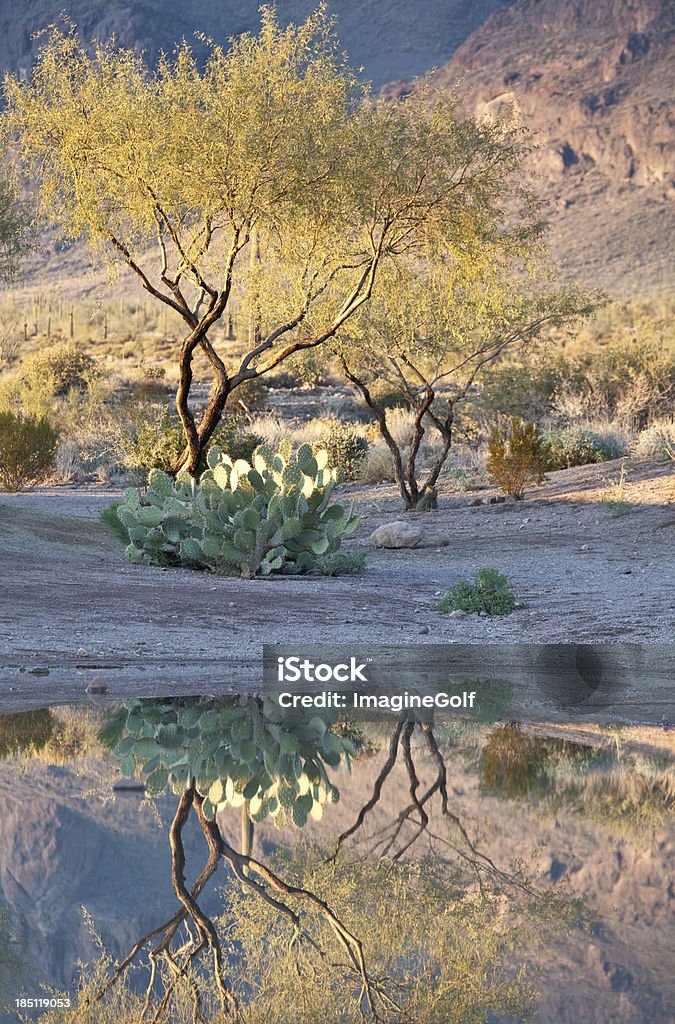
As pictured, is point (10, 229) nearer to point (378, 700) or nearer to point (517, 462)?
point (517, 462)

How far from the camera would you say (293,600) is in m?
13.1

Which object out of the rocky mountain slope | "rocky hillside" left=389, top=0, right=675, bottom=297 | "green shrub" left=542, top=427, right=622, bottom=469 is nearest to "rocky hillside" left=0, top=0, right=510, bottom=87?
the rocky mountain slope


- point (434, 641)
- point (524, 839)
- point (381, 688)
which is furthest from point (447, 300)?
point (524, 839)

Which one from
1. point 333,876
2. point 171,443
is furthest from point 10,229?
point 333,876

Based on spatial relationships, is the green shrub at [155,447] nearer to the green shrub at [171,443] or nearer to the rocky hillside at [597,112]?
the green shrub at [171,443]

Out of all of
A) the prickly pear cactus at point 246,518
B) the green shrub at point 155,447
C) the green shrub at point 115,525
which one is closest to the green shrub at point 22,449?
the green shrub at point 155,447

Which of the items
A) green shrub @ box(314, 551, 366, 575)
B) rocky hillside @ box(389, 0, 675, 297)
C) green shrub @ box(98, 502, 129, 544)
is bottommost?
green shrub @ box(314, 551, 366, 575)

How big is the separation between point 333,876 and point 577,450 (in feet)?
76.3

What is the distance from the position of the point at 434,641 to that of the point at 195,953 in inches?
291

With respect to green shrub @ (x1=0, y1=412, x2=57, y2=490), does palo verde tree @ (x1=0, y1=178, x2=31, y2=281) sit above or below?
above

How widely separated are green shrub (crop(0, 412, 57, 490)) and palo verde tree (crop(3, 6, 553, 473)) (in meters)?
6.14

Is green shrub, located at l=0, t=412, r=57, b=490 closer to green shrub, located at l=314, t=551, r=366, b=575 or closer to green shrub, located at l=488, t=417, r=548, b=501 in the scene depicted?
green shrub, located at l=488, t=417, r=548, b=501

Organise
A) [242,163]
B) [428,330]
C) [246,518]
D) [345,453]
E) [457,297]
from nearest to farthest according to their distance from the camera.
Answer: [246,518] < [242,163] < [428,330] < [457,297] < [345,453]

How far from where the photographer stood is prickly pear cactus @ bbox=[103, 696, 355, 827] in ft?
19.9
